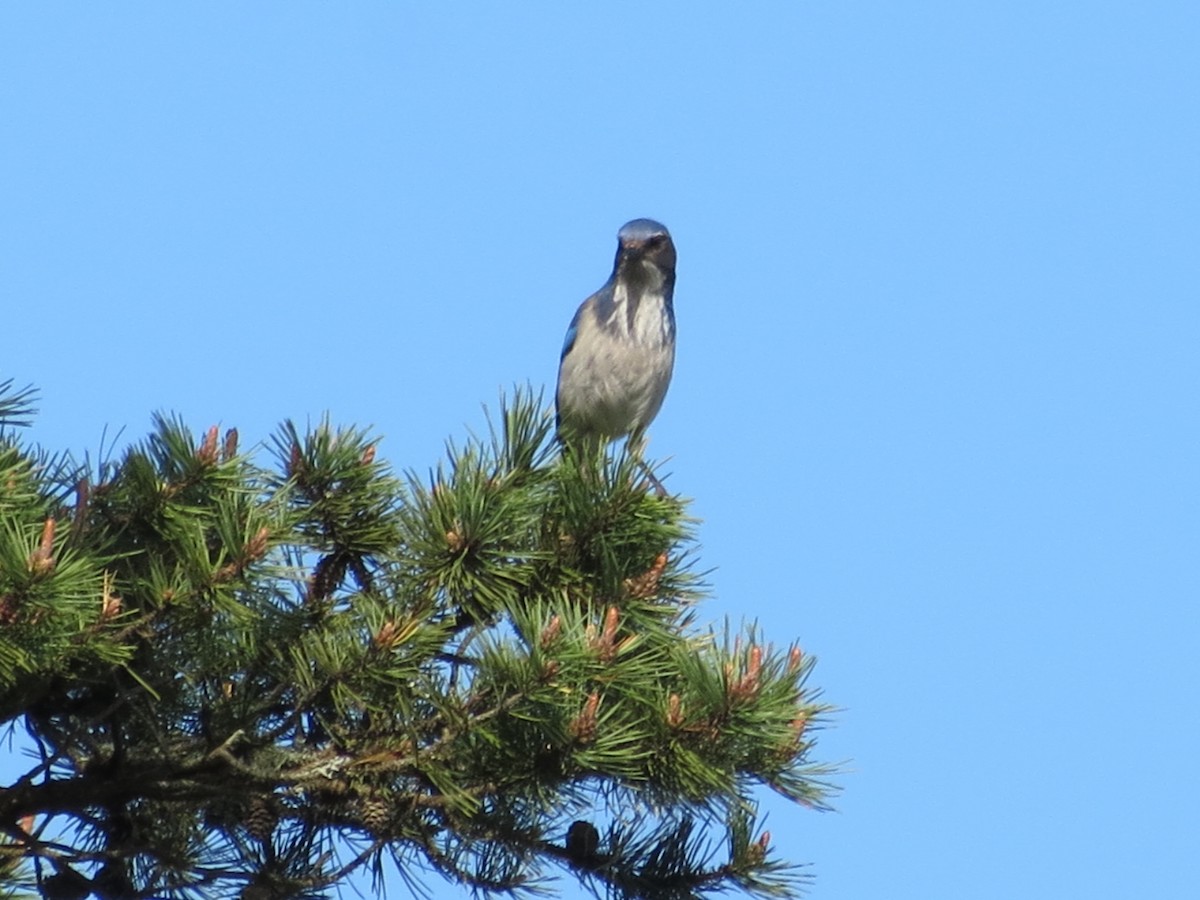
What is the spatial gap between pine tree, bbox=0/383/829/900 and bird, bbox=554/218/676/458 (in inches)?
161

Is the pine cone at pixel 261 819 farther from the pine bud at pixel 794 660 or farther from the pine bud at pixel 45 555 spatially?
→ the pine bud at pixel 794 660

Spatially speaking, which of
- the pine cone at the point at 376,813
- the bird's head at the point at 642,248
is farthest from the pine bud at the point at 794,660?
the bird's head at the point at 642,248

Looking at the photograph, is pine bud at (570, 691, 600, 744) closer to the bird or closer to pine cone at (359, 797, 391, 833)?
pine cone at (359, 797, 391, 833)

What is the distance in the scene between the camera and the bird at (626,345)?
8.45 meters

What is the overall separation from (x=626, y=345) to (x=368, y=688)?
487 centimetres

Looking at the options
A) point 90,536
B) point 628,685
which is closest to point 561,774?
point 628,685

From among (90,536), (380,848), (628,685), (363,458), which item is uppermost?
(363,458)

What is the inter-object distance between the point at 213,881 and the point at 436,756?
0.77 m

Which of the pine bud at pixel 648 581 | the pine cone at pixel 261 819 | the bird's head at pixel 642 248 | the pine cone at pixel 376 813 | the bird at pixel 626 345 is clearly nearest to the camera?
the pine cone at pixel 376 813

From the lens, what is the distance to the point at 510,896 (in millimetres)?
4109

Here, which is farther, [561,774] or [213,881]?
[213,881]

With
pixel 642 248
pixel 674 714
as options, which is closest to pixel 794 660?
pixel 674 714

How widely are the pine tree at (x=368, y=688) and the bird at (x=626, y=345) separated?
13.4ft

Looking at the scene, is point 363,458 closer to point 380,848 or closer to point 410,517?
point 410,517
